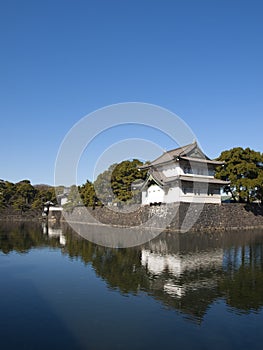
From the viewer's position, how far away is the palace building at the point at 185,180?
33.2 metres

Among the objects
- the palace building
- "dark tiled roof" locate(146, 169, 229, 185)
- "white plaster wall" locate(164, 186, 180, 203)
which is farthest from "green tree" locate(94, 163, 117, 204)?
"white plaster wall" locate(164, 186, 180, 203)

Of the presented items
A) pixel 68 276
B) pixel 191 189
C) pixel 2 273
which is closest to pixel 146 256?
pixel 68 276

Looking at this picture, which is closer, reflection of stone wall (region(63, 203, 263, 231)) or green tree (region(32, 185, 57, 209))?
reflection of stone wall (region(63, 203, 263, 231))

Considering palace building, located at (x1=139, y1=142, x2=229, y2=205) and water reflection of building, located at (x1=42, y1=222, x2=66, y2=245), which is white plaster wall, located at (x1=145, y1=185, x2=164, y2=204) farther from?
water reflection of building, located at (x1=42, y1=222, x2=66, y2=245)

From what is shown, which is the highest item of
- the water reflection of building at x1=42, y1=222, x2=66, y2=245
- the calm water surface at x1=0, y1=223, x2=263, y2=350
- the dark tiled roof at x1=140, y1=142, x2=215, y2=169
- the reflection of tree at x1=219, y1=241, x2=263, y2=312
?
→ the dark tiled roof at x1=140, y1=142, x2=215, y2=169

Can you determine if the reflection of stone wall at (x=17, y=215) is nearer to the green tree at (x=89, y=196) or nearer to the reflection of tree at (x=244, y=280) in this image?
the green tree at (x=89, y=196)

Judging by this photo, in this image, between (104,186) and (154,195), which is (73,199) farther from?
(154,195)

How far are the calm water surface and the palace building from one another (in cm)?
1573

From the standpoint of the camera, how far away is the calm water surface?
23.0 feet

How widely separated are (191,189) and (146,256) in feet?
57.0

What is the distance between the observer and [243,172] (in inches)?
Answer: 1351

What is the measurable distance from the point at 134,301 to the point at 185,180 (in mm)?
23762

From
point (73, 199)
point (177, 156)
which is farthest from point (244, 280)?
point (73, 199)

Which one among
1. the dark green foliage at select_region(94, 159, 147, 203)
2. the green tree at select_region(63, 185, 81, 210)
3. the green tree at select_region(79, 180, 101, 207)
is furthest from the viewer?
the green tree at select_region(63, 185, 81, 210)
